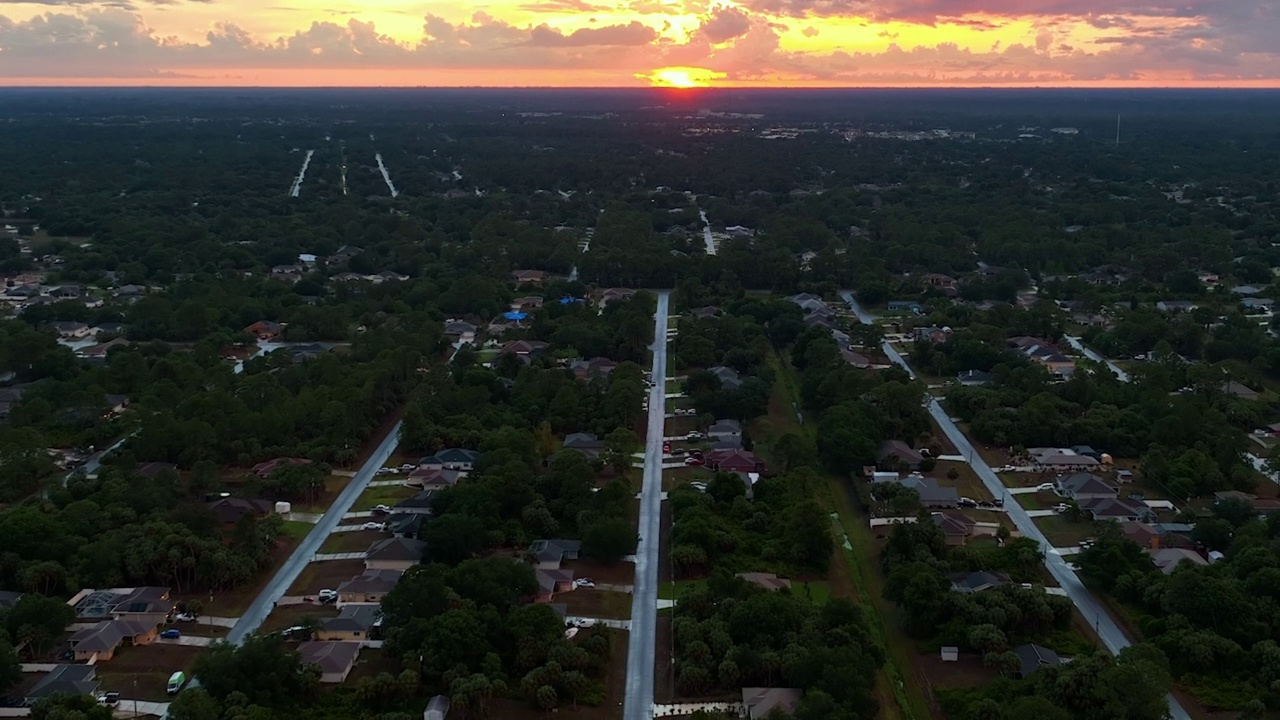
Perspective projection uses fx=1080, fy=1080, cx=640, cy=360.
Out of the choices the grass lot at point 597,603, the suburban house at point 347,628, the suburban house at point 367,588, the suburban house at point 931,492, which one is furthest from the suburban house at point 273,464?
the suburban house at point 931,492

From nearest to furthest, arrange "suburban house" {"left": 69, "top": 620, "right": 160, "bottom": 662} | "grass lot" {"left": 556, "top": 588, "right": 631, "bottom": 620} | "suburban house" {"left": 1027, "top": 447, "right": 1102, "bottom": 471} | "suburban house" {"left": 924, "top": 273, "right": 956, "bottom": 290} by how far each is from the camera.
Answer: "suburban house" {"left": 69, "top": 620, "right": 160, "bottom": 662} → "grass lot" {"left": 556, "top": 588, "right": 631, "bottom": 620} → "suburban house" {"left": 1027, "top": 447, "right": 1102, "bottom": 471} → "suburban house" {"left": 924, "top": 273, "right": 956, "bottom": 290}

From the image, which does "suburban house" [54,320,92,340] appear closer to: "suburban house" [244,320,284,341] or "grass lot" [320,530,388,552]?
"suburban house" [244,320,284,341]

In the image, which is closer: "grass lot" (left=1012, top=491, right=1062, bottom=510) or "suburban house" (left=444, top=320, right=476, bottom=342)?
"grass lot" (left=1012, top=491, right=1062, bottom=510)

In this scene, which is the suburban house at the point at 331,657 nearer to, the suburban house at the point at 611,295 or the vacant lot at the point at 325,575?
the vacant lot at the point at 325,575

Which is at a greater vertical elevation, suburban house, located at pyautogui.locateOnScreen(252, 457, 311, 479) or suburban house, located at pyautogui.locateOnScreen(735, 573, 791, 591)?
suburban house, located at pyautogui.locateOnScreen(252, 457, 311, 479)

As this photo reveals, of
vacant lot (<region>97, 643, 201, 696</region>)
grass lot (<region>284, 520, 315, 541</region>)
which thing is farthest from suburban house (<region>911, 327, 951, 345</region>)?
vacant lot (<region>97, 643, 201, 696</region>)

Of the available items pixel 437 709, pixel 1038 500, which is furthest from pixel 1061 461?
pixel 437 709

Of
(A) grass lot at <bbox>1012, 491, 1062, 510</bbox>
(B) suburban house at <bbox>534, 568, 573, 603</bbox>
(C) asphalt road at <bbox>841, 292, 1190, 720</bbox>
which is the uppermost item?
(B) suburban house at <bbox>534, 568, 573, 603</bbox>
